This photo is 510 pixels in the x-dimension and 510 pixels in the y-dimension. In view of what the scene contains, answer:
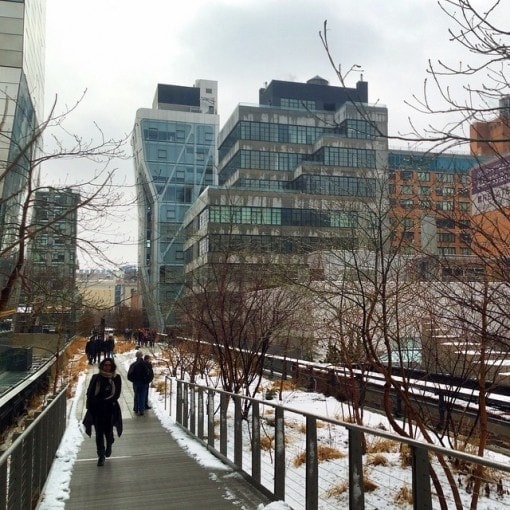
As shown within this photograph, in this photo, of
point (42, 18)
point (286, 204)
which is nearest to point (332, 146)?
point (286, 204)

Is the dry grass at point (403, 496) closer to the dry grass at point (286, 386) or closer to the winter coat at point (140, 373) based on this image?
the winter coat at point (140, 373)

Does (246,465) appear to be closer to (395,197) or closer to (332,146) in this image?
(395,197)

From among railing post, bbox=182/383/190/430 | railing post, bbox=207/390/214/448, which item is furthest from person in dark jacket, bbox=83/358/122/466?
railing post, bbox=182/383/190/430

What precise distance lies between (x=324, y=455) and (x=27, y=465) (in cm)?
290

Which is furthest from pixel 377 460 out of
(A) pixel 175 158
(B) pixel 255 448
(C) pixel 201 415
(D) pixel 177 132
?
(D) pixel 177 132

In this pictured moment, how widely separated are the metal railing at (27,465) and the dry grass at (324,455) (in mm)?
2523

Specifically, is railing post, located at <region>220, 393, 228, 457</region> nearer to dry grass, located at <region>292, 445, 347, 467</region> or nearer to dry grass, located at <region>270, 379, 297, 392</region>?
dry grass, located at <region>292, 445, 347, 467</region>

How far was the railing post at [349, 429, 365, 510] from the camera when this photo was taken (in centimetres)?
479

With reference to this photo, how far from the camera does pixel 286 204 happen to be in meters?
69.2

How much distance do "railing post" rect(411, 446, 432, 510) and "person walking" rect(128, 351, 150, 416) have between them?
11641 millimetres

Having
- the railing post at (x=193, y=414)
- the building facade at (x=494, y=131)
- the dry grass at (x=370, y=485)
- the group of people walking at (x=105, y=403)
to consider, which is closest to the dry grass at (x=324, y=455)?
the dry grass at (x=370, y=485)

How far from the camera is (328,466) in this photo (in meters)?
6.00

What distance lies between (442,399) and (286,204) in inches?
2388

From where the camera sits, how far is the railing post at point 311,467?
17.9 ft
